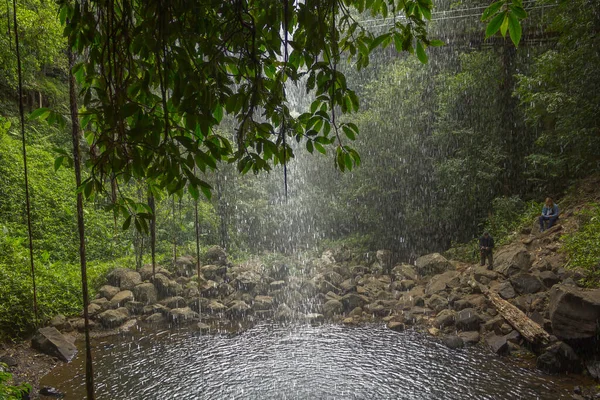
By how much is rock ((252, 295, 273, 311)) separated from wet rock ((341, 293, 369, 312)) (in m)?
2.42

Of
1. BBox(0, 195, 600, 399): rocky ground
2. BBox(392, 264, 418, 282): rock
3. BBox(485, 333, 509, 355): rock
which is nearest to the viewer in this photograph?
BBox(0, 195, 600, 399): rocky ground

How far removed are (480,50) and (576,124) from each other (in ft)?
18.4

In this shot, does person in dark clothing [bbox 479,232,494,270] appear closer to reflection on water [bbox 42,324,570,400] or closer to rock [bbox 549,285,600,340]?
reflection on water [bbox 42,324,570,400]

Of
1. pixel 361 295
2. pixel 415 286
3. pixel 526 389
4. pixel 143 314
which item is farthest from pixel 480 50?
pixel 143 314

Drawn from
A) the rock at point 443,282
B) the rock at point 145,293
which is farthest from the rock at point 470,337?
the rock at point 145,293

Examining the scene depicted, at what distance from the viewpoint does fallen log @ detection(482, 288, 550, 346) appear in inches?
292

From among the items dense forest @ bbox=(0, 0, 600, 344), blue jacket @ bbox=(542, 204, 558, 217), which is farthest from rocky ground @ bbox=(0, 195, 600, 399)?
Result: dense forest @ bbox=(0, 0, 600, 344)

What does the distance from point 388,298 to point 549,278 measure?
4584 mm

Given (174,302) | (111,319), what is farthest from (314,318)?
(111,319)

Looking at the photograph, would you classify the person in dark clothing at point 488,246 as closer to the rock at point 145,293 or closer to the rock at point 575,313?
the rock at point 575,313

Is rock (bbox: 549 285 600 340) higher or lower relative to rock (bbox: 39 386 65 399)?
higher

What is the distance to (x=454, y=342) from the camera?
28.0ft

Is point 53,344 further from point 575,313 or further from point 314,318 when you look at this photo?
point 575,313

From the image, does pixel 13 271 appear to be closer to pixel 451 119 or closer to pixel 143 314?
pixel 143 314
